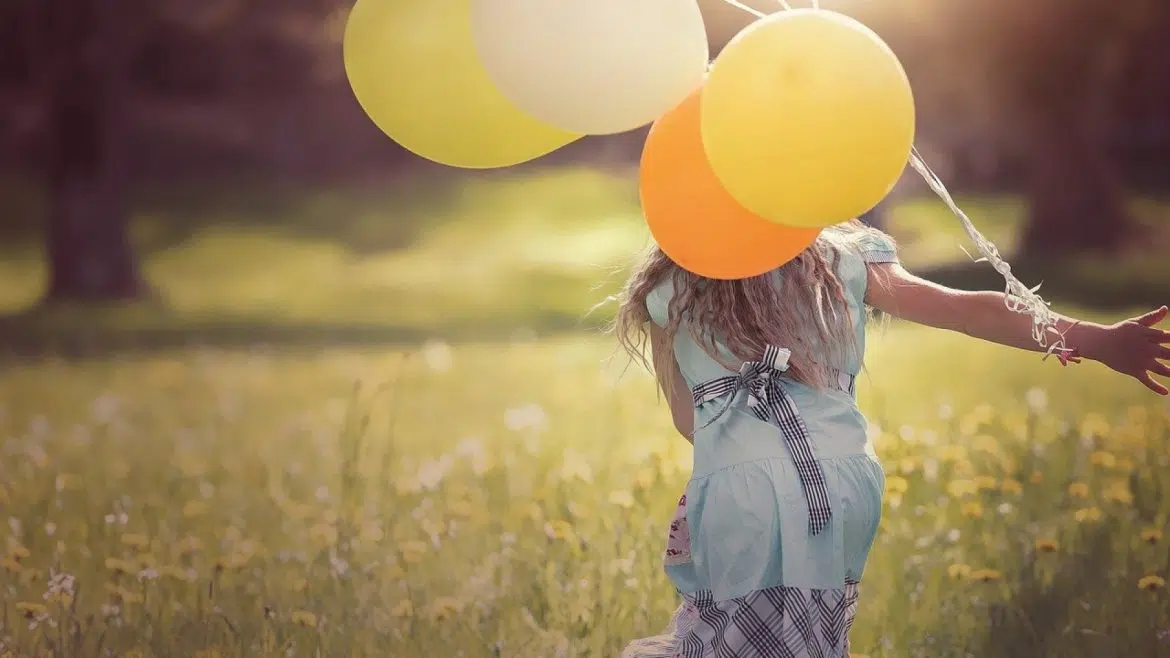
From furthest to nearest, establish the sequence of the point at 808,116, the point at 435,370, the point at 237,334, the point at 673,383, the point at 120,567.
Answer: the point at 237,334
the point at 435,370
the point at 120,567
the point at 673,383
the point at 808,116

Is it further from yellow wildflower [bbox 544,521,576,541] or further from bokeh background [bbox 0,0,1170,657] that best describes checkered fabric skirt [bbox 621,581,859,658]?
yellow wildflower [bbox 544,521,576,541]

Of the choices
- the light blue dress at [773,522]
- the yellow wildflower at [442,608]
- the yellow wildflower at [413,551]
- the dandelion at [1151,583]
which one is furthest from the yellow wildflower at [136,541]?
the dandelion at [1151,583]

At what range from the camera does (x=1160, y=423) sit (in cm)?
267

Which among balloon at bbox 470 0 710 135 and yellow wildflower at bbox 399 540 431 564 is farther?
yellow wildflower at bbox 399 540 431 564

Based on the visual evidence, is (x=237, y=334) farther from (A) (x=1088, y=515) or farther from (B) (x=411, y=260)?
(A) (x=1088, y=515)

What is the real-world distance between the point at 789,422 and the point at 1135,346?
1.28 feet

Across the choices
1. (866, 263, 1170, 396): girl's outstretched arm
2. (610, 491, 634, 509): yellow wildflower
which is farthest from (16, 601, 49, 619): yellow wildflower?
(866, 263, 1170, 396): girl's outstretched arm

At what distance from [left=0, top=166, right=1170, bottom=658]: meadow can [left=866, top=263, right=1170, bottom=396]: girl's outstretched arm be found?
0.78 m

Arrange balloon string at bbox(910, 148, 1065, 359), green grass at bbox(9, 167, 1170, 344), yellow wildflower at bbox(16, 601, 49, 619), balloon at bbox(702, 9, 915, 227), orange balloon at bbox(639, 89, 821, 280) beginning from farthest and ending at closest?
green grass at bbox(9, 167, 1170, 344) → yellow wildflower at bbox(16, 601, 49, 619) → balloon string at bbox(910, 148, 1065, 359) → orange balloon at bbox(639, 89, 821, 280) → balloon at bbox(702, 9, 915, 227)

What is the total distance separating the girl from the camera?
138cm

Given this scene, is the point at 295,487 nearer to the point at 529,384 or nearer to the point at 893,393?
the point at 529,384

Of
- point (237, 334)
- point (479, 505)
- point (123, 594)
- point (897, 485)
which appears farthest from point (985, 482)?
point (237, 334)

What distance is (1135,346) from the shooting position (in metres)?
1.38

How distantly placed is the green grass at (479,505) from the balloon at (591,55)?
3.49 feet
